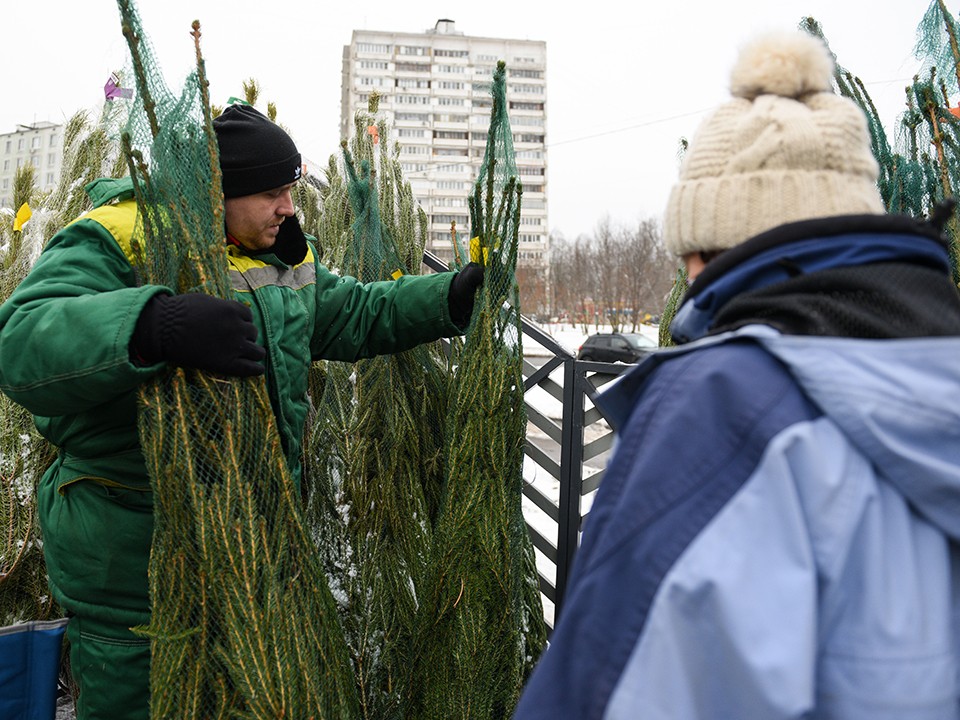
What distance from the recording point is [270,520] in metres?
1.88

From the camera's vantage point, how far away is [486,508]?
232 cm

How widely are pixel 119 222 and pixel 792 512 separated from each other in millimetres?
1737

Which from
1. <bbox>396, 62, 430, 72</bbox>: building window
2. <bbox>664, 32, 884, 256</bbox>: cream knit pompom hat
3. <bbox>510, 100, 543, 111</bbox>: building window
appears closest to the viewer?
<bbox>664, 32, 884, 256</bbox>: cream knit pompom hat

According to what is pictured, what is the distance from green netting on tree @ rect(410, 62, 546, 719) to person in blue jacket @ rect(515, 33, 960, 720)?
1420 mm

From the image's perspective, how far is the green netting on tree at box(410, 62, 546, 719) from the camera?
2270 mm

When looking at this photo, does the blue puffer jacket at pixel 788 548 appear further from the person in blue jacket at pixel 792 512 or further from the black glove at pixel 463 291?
the black glove at pixel 463 291

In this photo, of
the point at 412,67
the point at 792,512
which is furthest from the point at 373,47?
the point at 792,512

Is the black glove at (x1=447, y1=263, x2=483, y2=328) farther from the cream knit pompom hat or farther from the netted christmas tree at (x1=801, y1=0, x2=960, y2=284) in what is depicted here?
the netted christmas tree at (x1=801, y1=0, x2=960, y2=284)

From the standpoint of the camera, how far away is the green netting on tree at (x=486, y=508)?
2.27 m

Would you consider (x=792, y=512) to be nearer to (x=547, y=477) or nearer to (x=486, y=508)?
(x=486, y=508)

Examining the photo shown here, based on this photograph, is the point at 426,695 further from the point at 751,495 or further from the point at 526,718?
the point at 751,495

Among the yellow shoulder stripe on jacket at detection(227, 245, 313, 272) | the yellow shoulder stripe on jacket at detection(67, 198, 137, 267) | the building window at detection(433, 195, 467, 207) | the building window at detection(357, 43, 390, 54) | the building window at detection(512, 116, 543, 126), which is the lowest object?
the yellow shoulder stripe on jacket at detection(227, 245, 313, 272)

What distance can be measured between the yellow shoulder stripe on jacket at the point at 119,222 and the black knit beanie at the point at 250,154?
27 centimetres

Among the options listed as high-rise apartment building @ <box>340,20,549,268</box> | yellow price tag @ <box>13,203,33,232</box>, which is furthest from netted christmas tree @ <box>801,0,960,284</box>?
high-rise apartment building @ <box>340,20,549,268</box>
